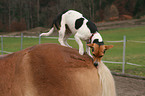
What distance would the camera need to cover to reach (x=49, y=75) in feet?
3.57

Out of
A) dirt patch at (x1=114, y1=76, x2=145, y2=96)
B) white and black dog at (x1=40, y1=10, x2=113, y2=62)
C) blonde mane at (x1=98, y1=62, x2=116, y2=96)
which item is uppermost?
white and black dog at (x1=40, y1=10, x2=113, y2=62)

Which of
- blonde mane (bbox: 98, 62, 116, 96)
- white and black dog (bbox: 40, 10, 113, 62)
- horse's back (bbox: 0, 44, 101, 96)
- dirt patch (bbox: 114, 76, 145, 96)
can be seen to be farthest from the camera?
dirt patch (bbox: 114, 76, 145, 96)

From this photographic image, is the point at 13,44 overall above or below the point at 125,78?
above

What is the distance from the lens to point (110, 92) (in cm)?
122

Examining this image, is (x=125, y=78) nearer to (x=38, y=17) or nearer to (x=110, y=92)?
(x=110, y=92)

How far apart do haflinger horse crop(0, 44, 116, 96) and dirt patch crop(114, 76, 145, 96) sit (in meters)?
3.65

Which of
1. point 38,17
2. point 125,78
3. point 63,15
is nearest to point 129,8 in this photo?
point 38,17

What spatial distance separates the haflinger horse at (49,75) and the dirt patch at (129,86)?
12.0 feet

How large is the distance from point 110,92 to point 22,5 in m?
32.7

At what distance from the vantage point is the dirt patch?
4.58 meters

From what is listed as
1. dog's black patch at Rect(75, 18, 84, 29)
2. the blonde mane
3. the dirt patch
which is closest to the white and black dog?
dog's black patch at Rect(75, 18, 84, 29)

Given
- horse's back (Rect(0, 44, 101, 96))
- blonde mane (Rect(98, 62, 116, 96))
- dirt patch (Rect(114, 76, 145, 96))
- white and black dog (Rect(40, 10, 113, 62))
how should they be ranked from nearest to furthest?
horse's back (Rect(0, 44, 101, 96)) → blonde mane (Rect(98, 62, 116, 96)) → white and black dog (Rect(40, 10, 113, 62)) → dirt patch (Rect(114, 76, 145, 96))

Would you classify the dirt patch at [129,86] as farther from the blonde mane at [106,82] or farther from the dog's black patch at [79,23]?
the blonde mane at [106,82]

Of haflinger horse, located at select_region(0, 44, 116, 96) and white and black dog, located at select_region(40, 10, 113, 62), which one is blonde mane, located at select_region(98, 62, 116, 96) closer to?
haflinger horse, located at select_region(0, 44, 116, 96)
